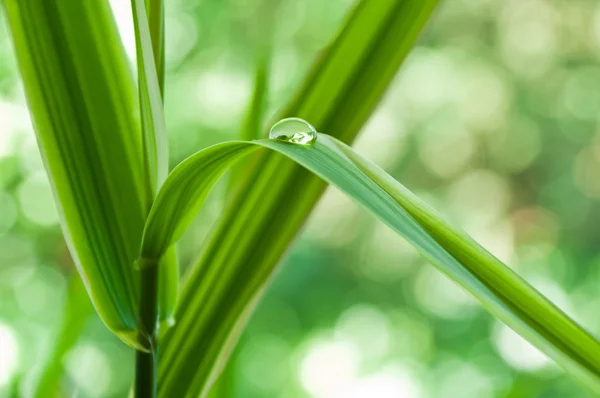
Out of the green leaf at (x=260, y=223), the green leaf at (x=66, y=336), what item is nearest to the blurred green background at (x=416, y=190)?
the green leaf at (x=66, y=336)

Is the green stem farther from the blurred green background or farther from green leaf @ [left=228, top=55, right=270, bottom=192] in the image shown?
the blurred green background

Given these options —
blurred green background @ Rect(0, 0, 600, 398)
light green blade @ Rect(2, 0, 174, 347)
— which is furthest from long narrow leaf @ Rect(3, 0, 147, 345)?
blurred green background @ Rect(0, 0, 600, 398)

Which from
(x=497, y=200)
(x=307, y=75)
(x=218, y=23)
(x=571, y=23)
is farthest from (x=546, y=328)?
(x=571, y=23)

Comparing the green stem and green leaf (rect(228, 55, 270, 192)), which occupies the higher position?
green leaf (rect(228, 55, 270, 192))

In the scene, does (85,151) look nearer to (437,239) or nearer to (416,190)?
(437,239)

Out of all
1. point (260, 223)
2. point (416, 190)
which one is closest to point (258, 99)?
point (260, 223)

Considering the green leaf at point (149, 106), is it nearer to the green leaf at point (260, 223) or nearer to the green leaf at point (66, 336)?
the green leaf at point (260, 223)
